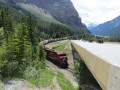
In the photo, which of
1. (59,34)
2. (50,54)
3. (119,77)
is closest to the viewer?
(119,77)

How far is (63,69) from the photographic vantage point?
1146 inches

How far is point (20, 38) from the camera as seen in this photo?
65.3ft

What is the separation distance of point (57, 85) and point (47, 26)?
5560 inches

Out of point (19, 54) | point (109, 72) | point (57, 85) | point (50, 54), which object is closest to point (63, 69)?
point (50, 54)

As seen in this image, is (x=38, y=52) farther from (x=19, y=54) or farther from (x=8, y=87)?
(x=8, y=87)

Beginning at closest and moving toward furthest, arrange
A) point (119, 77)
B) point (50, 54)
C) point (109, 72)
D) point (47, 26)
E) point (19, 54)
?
point (119, 77) → point (109, 72) → point (19, 54) → point (50, 54) → point (47, 26)

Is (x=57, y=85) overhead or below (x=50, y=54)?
below

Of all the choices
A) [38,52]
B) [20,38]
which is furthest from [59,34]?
[20,38]

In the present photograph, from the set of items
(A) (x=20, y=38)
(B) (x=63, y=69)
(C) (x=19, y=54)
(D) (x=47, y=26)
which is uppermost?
(D) (x=47, y=26)

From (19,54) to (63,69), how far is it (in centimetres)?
1376

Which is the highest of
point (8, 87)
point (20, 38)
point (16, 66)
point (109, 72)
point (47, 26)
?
point (47, 26)

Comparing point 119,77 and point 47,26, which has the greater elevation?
point 47,26

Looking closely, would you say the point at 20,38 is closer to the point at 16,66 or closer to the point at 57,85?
the point at 16,66

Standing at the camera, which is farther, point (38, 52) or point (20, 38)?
point (38, 52)
